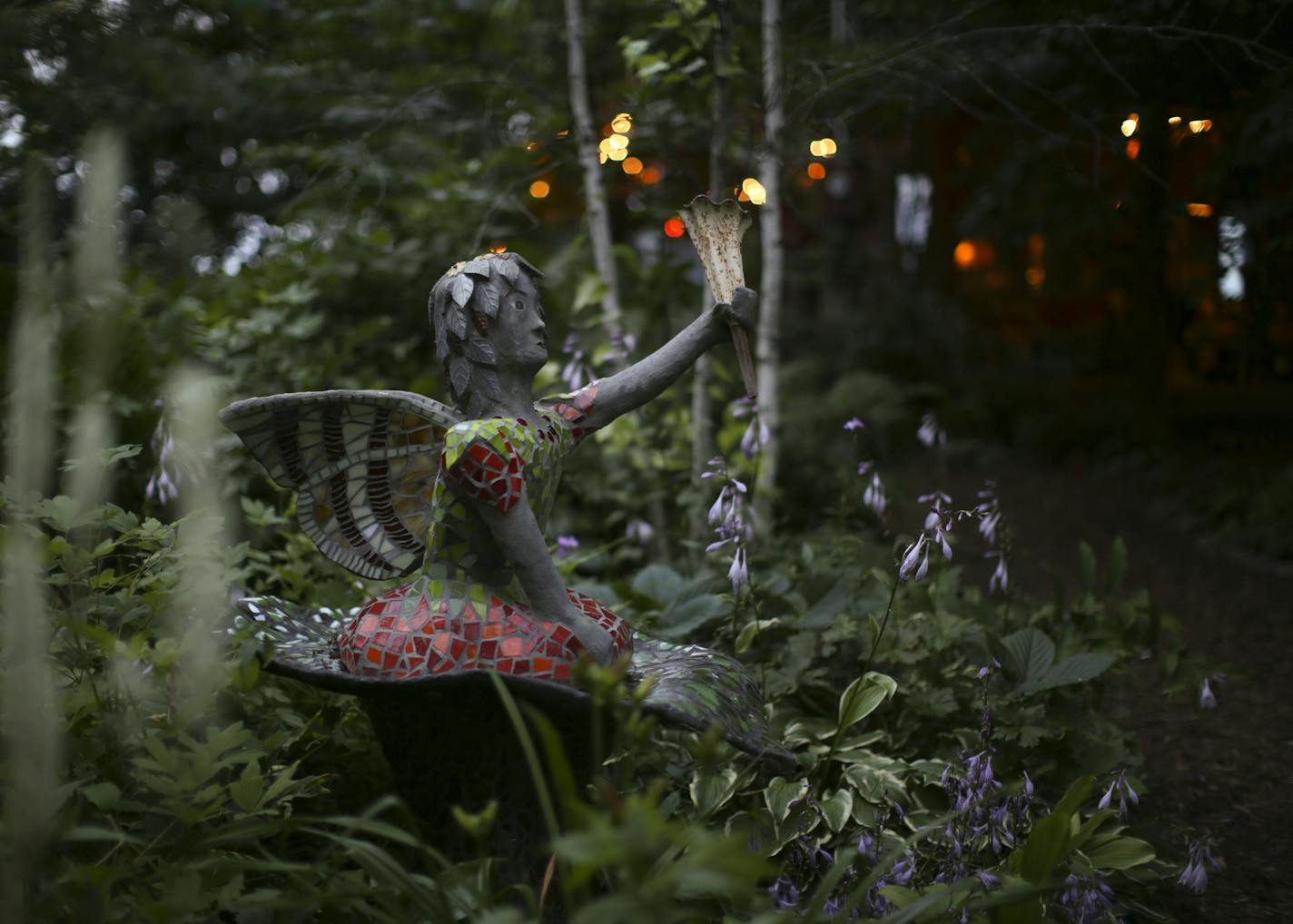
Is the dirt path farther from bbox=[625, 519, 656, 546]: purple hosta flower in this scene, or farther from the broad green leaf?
bbox=[625, 519, 656, 546]: purple hosta flower

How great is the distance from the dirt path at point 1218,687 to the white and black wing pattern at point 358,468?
7.27 feet

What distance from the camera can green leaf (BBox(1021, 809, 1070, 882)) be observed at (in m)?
2.10

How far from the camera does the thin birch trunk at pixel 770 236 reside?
13.6ft

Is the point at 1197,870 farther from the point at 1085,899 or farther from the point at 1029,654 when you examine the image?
the point at 1029,654

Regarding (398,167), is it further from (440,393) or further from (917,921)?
(917,921)

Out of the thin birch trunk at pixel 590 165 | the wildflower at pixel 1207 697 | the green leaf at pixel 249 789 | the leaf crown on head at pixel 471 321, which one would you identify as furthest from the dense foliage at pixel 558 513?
the leaf crown on head at pixel 471 321

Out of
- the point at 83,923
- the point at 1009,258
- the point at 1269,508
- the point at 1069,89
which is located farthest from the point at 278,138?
the point at 1009,258

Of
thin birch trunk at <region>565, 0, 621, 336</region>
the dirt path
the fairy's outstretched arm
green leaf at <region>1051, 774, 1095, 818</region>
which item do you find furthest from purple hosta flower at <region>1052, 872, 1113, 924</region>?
thin birch trunk at <region>565, 0, 621, 336</region>

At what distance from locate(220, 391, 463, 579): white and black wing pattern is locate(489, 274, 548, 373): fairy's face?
192 mm

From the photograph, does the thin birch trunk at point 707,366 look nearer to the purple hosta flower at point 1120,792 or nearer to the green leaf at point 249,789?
the purple hosta flower at point 1120,792

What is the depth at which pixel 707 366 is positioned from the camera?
4457 millimetres

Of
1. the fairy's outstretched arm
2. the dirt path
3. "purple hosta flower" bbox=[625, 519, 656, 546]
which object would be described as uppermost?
the fairy's outstretched arm

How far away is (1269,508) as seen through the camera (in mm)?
6684

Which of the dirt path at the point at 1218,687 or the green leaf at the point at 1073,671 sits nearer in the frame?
the green leaf at the point at 1073,671
